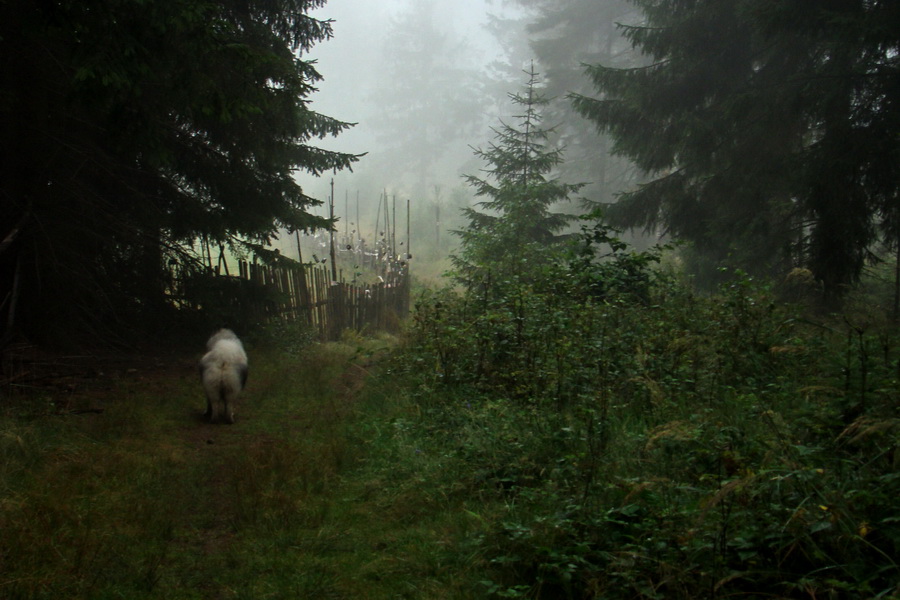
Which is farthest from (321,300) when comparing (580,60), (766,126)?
(580,60)

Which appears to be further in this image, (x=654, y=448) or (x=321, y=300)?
(x=321, y=300)

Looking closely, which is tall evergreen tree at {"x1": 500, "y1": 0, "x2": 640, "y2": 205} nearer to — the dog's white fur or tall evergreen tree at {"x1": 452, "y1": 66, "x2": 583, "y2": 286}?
tall evergreen tree at {"x1": 452, "y1": 66, "x2": 583, "y2": 286}

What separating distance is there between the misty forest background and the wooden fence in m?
0.30

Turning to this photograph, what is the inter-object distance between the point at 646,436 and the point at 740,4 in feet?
40.1

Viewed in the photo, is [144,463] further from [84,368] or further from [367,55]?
[367,55]

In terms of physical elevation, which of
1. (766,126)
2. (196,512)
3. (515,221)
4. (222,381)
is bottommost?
(196,512)

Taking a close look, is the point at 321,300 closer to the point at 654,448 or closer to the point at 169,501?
the point at 169,501

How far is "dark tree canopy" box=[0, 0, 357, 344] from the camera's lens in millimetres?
5477

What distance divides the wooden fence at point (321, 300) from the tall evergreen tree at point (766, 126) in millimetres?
6486

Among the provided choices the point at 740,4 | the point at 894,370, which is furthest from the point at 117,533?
the point at 740,4

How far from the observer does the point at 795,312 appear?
23.2 feet

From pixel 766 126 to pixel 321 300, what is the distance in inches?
378

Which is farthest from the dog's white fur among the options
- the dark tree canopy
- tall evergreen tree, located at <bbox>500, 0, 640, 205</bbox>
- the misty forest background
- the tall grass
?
tall evergreen tree, located at <bbox>500, 0, 640, 205</bbox>

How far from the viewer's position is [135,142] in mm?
6617
